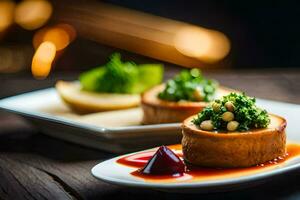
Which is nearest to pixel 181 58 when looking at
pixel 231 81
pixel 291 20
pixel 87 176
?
pixel 291 20

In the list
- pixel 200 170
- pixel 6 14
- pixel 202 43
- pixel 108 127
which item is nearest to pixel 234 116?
pixel 200 170

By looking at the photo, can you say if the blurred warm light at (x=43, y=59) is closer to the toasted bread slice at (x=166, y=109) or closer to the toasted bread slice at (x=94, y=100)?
the toasted bread slice at (x=94, y=100)

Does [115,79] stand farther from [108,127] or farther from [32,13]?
[32,13]

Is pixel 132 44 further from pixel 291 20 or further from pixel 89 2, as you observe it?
pixel 291 20

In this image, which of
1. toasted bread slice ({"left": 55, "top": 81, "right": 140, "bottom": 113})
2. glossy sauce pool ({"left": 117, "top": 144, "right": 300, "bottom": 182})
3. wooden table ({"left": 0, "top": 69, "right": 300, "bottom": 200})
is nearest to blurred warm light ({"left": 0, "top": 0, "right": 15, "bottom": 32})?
wooden table ({"left": 0, "top": 69, "right": 300, "bottom": 200})

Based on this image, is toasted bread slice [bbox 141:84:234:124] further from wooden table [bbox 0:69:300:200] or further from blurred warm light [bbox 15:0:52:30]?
blurred warm light [bbox 15:0:52:30]

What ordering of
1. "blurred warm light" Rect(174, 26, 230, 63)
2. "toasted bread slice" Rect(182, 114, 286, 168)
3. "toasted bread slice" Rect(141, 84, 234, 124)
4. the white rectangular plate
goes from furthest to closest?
"blurred warm light" Rect(174, 26, 230, 63)
"toasted bread slice" Rect(141, 84, 234, 124)
the white rectangular plate
"toasted bread slice" Rect(182, 114, 286, 168)

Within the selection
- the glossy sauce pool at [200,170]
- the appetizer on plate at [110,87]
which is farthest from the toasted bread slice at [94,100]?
the glossy sauce pool at [200,170]
